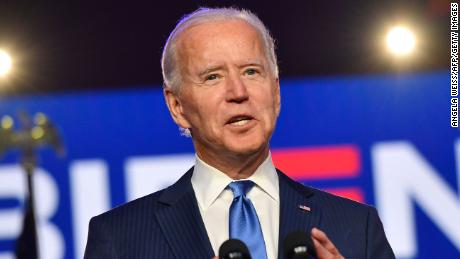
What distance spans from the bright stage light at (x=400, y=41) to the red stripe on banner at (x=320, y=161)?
478 mm

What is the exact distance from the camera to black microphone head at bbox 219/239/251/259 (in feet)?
5.30

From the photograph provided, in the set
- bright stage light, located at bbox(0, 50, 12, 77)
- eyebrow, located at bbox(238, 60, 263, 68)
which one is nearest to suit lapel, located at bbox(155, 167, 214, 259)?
eyebrow, located at bbox(238, 60, 263, 68)

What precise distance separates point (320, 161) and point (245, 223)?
1.85m

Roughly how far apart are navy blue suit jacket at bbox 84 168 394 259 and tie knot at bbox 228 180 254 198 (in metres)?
0.08

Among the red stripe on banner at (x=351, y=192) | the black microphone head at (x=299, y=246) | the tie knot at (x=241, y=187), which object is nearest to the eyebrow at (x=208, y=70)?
the tie knot at (x=241, y=187)

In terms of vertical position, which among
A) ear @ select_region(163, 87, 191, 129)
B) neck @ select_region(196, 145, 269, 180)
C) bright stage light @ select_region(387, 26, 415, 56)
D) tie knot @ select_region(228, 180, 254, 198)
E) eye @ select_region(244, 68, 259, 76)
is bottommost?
tie knot @ select_region(228, 180, 254, 198)

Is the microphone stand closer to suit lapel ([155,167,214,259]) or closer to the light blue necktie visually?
suit lapel ([155,167,214,259])

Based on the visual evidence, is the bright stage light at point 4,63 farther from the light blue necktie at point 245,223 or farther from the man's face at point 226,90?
the light blue necktie at point 245,223

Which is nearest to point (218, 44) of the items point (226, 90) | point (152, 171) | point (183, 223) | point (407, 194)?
point (226, 90)

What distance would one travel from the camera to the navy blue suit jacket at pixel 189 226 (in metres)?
2.07

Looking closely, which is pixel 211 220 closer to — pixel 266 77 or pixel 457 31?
pixel 266 77

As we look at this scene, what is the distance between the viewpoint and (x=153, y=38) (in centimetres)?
398

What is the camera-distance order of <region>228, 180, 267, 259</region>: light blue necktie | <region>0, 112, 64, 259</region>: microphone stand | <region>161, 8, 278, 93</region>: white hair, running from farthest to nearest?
<region>0, 112, 64, 259</region>: microphone stand, <region>161, 8, 278, 93</region>: white hair, <region>228, 180, 267, 259</region>: light blue necktie

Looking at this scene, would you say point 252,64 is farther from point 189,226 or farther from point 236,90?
point 189,226
